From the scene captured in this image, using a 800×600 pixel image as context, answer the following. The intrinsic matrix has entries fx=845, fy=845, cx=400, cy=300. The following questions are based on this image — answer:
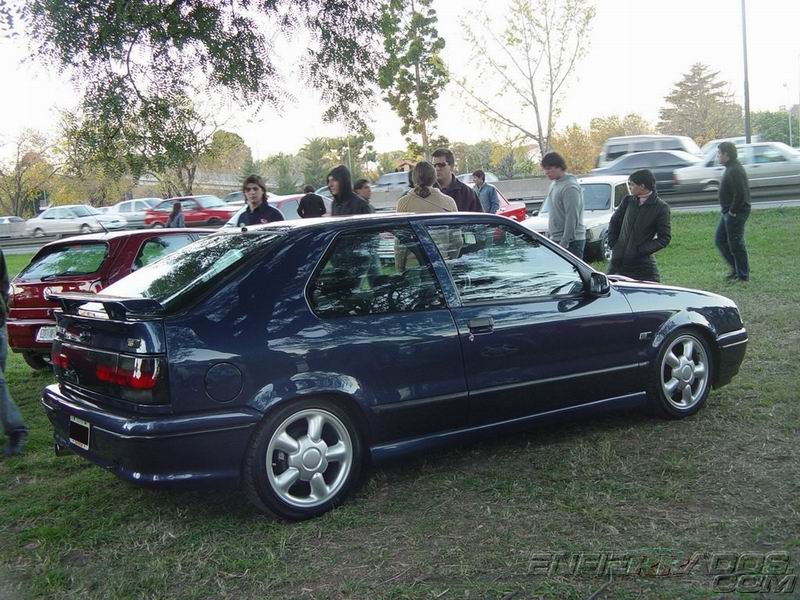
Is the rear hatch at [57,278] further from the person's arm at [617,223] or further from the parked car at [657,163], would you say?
the parked car at [657,163]

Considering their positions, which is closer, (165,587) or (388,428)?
(165,587)

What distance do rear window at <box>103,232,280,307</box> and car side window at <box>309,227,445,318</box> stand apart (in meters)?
0.38

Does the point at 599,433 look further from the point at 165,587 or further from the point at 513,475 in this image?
the point at 165,587

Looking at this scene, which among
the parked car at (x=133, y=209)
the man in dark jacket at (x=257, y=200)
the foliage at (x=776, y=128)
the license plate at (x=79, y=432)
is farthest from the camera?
the foliage at (x=776, y=128)

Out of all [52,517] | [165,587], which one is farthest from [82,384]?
[165,587]

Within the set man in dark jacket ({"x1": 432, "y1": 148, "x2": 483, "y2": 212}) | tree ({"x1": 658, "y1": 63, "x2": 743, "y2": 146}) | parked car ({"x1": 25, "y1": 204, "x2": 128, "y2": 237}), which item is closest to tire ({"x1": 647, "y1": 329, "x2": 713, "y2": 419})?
man in dark jacket ({"x1": 432, "y1": 148, "x2": 483, "y2": 212})

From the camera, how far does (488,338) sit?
15.2 ft

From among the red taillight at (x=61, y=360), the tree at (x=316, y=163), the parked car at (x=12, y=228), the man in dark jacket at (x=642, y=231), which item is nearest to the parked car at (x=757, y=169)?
the man in dark jacket at (x=642, y=231)

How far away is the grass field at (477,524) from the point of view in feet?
11.3

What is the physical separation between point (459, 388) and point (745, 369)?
10.5ft

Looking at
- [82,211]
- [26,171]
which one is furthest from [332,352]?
[26,171]

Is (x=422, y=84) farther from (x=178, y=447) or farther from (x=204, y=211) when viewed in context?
(x=178, y=447)

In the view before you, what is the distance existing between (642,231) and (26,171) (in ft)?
202

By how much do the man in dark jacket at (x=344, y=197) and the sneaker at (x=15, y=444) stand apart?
3.35m
